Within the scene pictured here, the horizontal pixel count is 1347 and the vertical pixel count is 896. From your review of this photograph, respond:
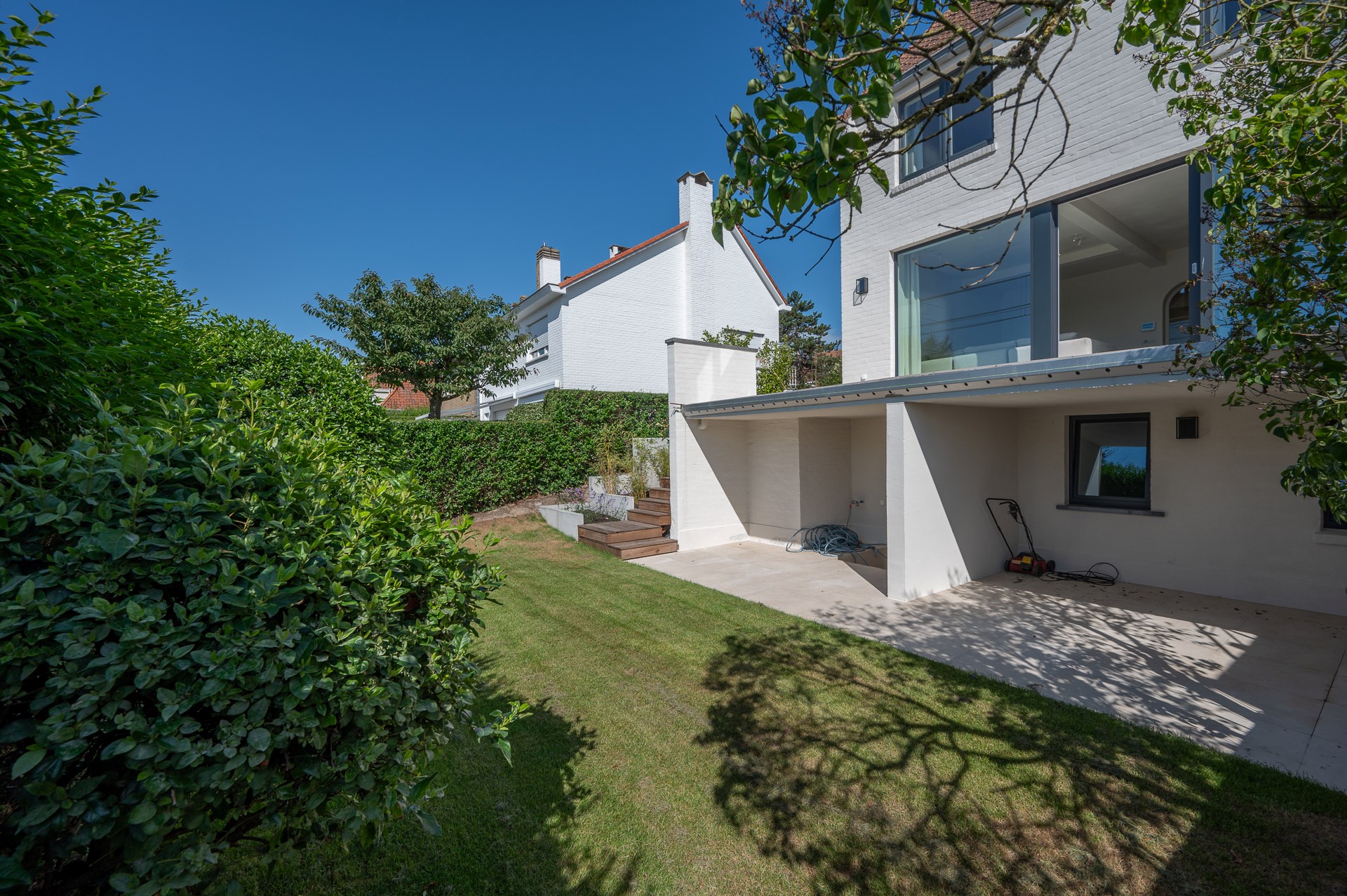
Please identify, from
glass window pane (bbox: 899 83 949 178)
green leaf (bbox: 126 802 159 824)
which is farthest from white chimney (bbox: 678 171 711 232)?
green leaf (bbox: 126 802 159 824)

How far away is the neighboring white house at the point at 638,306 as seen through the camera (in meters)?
16.2

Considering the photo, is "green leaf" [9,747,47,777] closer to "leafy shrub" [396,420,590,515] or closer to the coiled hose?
the coiled hose

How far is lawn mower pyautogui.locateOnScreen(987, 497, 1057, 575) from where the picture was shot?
25.4 ft

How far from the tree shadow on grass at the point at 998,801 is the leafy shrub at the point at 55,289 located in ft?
11.6

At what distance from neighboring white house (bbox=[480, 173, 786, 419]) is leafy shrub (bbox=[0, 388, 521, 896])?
1444 centimetres

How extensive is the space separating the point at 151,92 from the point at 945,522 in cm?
1062

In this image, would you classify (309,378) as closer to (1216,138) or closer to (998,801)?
(998,801)

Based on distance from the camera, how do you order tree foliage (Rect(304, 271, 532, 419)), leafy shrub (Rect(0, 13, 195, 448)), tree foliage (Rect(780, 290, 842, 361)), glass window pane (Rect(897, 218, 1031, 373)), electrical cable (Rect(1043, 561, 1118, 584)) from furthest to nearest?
tree foliage (Rect(780, 290, 842, 361)) → tree foliage (Rect(304, 271, 532, 419)) → electrical cable (Rect(1043, 561, 1118, 584)) → glass window pane (Rect(897, 218, 1031, 373)) → leafy shrub (Rect(0, 13, 195, 448))

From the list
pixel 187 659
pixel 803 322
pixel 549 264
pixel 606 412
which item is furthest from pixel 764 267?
pixel 187 659

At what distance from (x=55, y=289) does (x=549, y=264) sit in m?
18.6

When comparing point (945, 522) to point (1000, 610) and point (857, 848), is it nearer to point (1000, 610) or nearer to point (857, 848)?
point (1000, 610)

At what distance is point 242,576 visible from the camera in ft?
4.66

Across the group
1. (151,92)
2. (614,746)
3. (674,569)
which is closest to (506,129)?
(151,92)

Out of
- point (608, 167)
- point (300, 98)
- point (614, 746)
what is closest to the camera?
point (614, 746)
